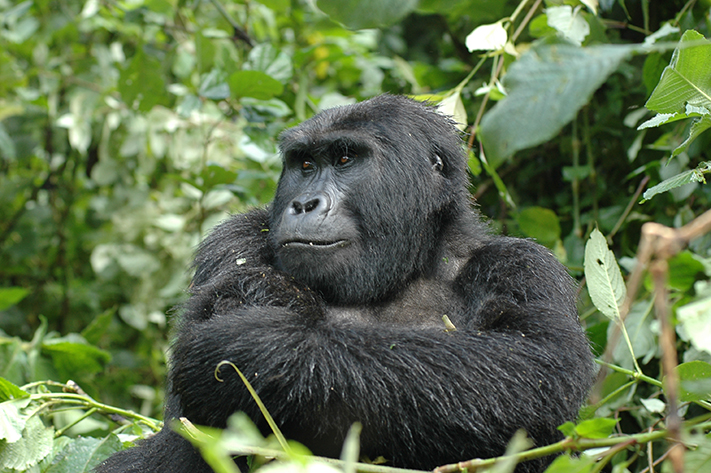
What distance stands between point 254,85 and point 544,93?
3.26m

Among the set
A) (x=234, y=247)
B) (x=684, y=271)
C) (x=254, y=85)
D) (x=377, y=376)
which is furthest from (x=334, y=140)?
(x=684, y=271)

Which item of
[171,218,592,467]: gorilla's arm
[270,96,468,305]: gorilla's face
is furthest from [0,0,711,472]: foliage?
[270,96,468,305]: gorilla's face

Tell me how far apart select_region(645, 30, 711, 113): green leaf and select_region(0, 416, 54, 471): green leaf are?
2546 mm

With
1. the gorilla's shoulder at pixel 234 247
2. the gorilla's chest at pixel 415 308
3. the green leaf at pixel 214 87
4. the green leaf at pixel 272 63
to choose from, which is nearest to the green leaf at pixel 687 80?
the gorilla's chest at pixel 415 308

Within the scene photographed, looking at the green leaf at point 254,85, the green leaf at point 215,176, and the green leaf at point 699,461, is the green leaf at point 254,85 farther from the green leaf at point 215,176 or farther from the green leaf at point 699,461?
the green leaf at point 699,461

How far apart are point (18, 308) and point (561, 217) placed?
17.5ft

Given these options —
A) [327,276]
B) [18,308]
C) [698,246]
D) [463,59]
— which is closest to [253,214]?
[327,276]

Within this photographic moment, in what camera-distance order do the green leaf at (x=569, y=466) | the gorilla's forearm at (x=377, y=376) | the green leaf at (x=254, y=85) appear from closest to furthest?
the green leaf at (x=569, y=466)
the gorilla's forearm at (x=377, y=376)
the green leaf at (x=254, y=85)

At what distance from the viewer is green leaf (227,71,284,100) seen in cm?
402

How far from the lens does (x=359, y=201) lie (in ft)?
9.37

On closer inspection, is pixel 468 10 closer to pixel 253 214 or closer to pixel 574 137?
pixel 574 137

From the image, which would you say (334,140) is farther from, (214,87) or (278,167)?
(278,167)

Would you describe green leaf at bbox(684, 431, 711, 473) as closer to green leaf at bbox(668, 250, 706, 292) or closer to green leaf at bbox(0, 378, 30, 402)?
green leaf at bbox(668, 250, 706, 292)

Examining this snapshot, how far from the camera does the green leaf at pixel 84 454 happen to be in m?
2.88
